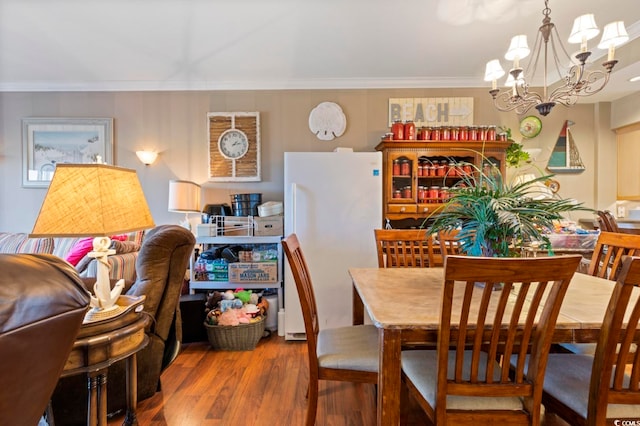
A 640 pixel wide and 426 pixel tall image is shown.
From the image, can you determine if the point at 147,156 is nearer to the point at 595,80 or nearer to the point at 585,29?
the point at 585,29

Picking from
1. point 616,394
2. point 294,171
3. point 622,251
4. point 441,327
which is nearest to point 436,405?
point 441,327

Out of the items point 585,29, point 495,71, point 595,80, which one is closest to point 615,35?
point 585,29

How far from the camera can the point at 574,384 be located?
3.64 feet

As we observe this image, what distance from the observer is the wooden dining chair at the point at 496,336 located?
893mm

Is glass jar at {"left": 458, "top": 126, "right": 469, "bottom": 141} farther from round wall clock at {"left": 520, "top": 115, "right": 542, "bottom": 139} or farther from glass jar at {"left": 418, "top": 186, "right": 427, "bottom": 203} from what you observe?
round wall clock at {"left": 520, "top": 115, "right": 542, "bottom": 139}

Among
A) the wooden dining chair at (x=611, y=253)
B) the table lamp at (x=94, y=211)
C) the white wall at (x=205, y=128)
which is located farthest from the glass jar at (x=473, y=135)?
the table lamp at (x=94, y=211)

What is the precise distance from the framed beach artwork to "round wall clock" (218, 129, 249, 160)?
46.8 inches

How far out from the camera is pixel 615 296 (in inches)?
35.2

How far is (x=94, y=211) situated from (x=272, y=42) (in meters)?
2.01

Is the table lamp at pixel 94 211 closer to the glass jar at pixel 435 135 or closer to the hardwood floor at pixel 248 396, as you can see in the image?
the hardwood floor at pixel 248 396

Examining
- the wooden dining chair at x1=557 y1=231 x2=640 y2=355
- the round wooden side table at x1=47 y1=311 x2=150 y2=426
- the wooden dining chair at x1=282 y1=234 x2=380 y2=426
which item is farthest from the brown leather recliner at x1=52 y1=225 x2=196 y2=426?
the wooden dining chair at x1=557 y1=231 x2=640 y2=355

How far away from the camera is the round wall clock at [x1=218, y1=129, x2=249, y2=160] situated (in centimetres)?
320

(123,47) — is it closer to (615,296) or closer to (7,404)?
(7,404)

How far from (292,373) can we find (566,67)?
354 centimetres
